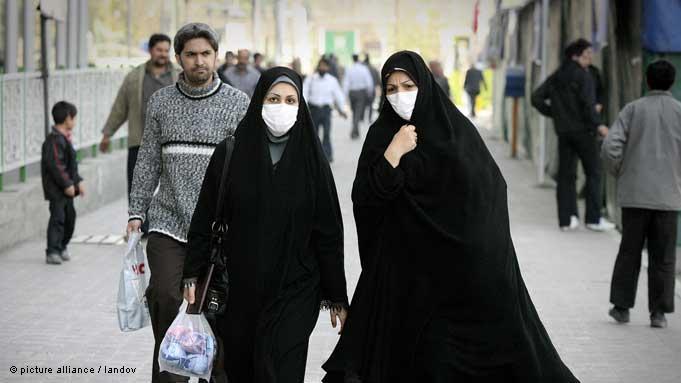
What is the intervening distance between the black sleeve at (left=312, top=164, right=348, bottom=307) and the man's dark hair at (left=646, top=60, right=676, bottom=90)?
3.30m

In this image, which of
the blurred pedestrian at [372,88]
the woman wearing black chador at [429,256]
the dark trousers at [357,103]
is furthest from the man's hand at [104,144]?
the blurred pedestrian at [372,88]

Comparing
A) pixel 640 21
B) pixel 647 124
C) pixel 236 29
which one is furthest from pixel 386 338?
pixel 236 29

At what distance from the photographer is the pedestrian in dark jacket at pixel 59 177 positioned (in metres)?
9.26

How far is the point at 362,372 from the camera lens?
4.82 metres

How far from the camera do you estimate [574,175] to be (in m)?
11.6

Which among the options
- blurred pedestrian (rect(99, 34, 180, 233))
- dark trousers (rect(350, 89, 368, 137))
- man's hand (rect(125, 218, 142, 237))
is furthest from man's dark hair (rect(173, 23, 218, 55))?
dark trousers (rect(350, 89, 368, 137))

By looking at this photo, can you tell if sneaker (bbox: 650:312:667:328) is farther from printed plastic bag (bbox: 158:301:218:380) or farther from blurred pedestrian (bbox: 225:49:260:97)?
blurred pedestrian (bbox: 225:49:260:97)

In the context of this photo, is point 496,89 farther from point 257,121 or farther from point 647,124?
point 257,121

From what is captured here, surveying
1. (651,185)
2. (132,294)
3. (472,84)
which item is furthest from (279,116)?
(472,84)

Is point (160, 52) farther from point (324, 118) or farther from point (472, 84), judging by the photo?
point (472, 84)

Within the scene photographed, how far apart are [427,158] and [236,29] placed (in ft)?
65.2

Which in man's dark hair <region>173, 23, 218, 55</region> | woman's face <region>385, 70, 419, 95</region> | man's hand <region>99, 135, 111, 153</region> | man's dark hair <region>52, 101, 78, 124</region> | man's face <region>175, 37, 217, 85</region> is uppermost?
man's dark hair <region>173, 23, 218, 55</region>

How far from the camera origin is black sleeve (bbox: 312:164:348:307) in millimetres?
4645

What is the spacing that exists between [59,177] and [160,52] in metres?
1.30
